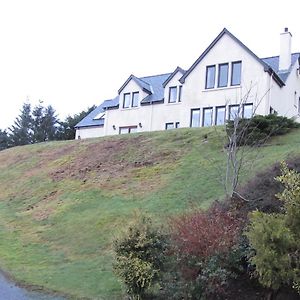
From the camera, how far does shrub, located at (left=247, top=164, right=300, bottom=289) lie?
8.44m

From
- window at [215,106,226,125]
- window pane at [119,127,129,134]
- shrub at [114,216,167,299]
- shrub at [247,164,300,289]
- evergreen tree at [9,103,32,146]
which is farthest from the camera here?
evergreen tree at [9,103,32,146]

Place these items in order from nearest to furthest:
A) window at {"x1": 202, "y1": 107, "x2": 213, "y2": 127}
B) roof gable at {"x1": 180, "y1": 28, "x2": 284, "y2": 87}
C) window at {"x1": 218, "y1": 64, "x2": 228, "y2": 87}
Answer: roof gable at {"x1": 180, "y1": 28, "x2": 284, "y2": 87} → window at {"x1": 218, "y1": 64, "x2": 228, "y2": 87} → window at {"x1": 202, "y1": 107, "x2": 213, "y2": 127}

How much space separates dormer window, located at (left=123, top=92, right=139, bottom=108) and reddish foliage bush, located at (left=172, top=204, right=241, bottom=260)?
28.9 meters

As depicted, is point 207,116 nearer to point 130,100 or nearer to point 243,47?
point 243,47

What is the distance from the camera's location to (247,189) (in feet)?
41.9

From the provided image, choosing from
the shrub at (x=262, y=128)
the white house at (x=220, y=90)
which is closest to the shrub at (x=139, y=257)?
the shrub at (x=262, y=128)

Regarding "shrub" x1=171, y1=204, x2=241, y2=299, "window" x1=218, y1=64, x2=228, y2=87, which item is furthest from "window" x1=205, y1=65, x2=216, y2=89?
"shrub" x1=171, y1=204, x2=241, y2=299

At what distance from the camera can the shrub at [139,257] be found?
1018cm

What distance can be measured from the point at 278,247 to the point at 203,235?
6.36 ft

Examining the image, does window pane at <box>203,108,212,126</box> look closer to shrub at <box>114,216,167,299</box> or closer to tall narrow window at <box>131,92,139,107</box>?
tall narrow window at <box>131,92,139,107</box>

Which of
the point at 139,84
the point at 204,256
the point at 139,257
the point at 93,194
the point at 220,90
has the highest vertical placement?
the point at 139,84

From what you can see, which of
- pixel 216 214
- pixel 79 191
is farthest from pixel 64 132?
pixel 216 214

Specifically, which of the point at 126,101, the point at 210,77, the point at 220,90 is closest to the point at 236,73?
the point at 220,90

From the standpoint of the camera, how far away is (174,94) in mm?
36594
